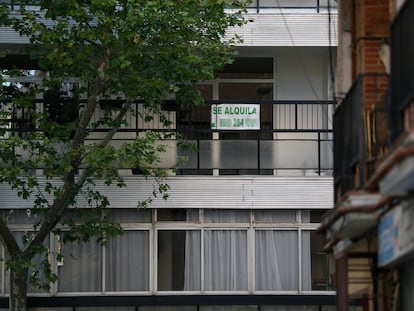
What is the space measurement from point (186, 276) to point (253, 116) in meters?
3.42

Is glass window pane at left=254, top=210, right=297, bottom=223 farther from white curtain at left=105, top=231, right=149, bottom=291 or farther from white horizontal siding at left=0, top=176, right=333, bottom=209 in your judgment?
white curtain at left=105, top=231, right=149, bottom=291

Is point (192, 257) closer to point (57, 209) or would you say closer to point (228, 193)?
point (228, 193)

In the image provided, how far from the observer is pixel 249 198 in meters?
21.8

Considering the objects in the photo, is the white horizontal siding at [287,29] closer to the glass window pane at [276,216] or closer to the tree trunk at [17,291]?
the glass window pane at [276,216]

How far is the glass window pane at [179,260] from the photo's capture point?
2195cm

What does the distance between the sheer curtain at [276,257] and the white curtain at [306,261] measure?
0.14 meters

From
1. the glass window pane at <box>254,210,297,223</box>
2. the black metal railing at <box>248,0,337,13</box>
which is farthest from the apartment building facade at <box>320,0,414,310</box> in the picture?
the black metal railing at <box>248,0,337,13</box>

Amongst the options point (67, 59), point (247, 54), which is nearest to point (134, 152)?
point (67, 59)

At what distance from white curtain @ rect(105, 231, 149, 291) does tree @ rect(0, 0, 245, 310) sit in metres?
1.37

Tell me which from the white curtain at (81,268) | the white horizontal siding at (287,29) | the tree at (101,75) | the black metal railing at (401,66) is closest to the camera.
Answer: the black metal railing at (401,66)

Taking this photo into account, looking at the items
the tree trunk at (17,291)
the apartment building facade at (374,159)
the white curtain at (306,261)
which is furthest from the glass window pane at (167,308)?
the apartment building facade at (374,159)

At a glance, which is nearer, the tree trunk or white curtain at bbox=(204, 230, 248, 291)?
the tree trunk

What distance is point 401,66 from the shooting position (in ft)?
32.4

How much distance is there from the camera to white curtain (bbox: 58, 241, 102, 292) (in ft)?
71.7
